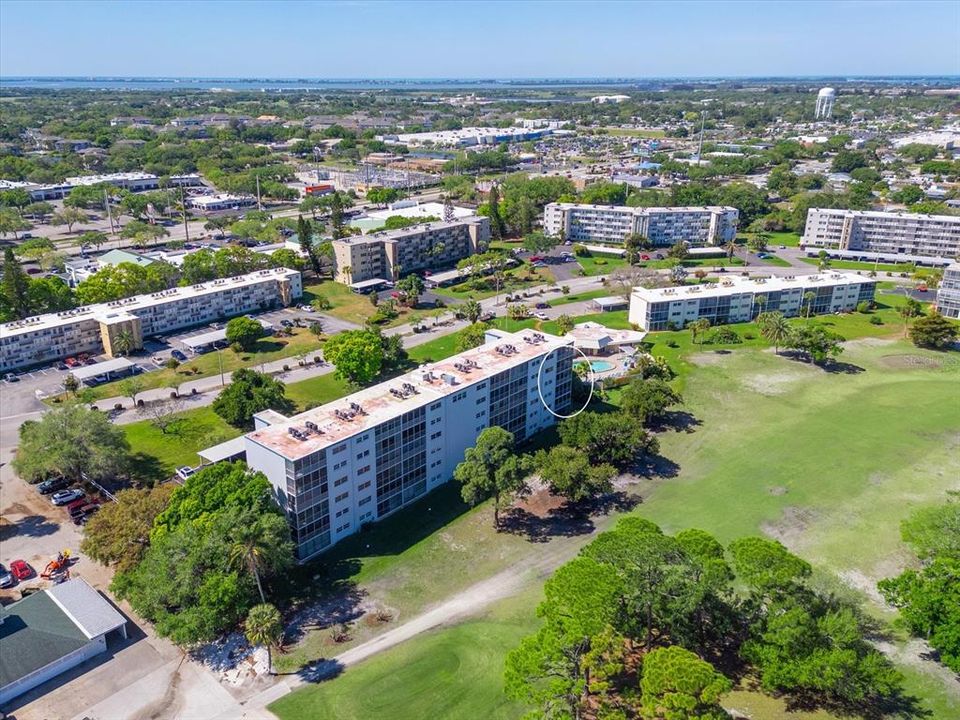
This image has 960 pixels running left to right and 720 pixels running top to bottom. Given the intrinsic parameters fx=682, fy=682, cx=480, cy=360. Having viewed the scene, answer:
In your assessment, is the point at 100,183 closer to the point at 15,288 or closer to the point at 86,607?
the point at 15,288

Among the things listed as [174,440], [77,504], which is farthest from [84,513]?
[174,440]

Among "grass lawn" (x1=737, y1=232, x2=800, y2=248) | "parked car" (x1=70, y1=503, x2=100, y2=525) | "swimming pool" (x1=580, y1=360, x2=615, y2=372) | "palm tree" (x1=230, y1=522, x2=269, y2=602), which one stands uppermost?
"grass lawn" (x1=737, y1=232, x2=800, y2=248)

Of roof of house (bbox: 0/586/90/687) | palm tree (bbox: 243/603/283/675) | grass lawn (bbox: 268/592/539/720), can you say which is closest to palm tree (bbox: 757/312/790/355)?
grass lawn (bbox: 268/592/539/720)

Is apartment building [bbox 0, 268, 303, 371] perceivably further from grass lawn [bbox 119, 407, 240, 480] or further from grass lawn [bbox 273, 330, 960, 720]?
grass lawn [bbox 273, 330, 960, 720]

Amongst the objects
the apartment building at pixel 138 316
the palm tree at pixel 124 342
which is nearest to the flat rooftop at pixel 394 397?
the palm tree at pixel 124 342

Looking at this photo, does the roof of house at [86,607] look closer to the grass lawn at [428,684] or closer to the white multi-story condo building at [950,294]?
the grass lawn at [428,684]

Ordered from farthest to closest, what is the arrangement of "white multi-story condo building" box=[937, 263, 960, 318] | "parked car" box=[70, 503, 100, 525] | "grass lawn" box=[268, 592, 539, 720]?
"white multi-story condo building" box=[937, 263, 960, 318] → "parked car" box=[70, 503, 100, 525] → "grass lawn" box=[268, 592, 539, 720]

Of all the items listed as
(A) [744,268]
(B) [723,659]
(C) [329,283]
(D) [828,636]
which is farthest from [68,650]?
(A) [744,268]
